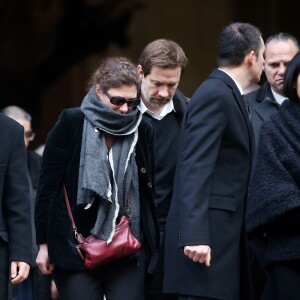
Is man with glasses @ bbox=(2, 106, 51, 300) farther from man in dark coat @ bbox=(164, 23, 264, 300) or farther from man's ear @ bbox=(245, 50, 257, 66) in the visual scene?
man's ear @ bbox=(245, 50, 257, 66)

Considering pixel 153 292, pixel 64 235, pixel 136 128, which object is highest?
pixel 136 128

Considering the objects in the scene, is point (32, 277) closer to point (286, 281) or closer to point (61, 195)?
point (61, 195)

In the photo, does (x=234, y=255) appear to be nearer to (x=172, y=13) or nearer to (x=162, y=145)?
(x=162, y=145)

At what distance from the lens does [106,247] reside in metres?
6.39

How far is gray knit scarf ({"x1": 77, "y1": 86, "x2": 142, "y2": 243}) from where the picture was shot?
21.1 feet

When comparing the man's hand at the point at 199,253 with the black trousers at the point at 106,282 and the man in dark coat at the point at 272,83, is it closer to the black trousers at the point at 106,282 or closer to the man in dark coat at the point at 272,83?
the black trousers at the point at 106,282

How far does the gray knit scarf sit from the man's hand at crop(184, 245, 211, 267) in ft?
1.66

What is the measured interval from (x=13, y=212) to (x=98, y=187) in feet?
1.67

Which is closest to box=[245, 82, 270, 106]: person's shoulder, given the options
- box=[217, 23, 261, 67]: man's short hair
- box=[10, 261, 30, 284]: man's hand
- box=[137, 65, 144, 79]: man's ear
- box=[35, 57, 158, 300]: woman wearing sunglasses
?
box=[137, 65, 144, 79]: man's ear

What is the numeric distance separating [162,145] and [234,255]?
1.18 metres

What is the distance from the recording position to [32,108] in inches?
534

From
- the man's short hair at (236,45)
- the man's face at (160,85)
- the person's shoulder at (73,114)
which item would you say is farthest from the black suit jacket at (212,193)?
the man's face at (160,85)

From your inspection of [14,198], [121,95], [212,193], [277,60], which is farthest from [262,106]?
[14,198]

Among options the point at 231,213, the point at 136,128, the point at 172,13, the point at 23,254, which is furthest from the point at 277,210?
the point at 172,13
